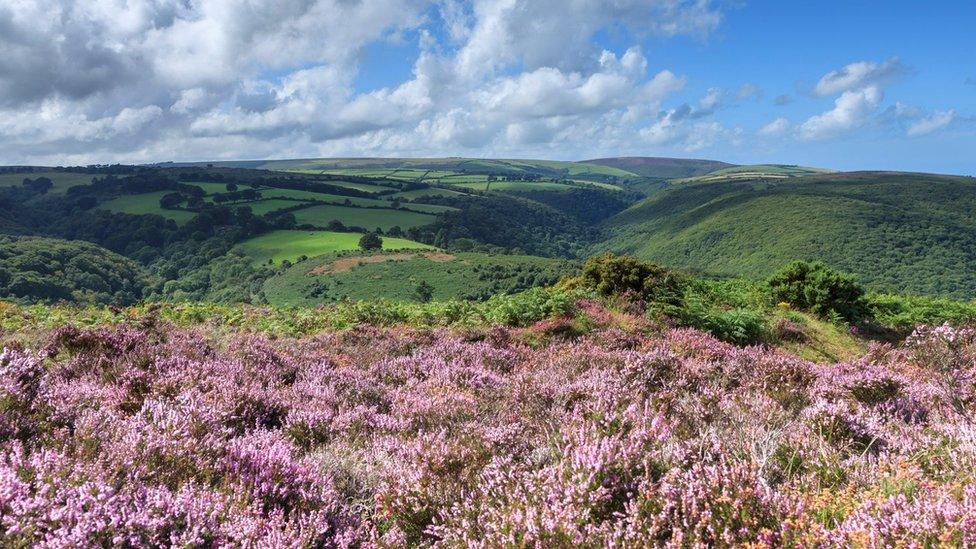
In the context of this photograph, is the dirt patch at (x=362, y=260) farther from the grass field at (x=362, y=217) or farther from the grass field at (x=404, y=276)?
the grass field at (x=362, y=217)

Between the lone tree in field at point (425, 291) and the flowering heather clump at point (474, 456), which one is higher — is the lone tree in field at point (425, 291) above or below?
below

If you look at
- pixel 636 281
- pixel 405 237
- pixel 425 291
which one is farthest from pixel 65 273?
pixel 636 281

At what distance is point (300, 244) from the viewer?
13412 centimetres

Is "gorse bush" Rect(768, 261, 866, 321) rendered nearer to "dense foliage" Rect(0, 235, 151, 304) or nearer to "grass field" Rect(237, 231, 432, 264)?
"dense foliage" Rect(0, 235, 151, 304)

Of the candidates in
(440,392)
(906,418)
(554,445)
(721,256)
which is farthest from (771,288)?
(721,256)

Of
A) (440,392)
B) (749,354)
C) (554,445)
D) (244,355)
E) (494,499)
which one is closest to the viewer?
(494,499)

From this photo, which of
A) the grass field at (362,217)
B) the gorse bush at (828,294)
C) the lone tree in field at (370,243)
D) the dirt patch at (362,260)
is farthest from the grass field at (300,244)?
the gorse bush at (828,294)

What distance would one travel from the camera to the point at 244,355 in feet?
24.5

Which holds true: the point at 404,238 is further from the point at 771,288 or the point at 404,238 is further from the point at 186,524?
the point at 186,524

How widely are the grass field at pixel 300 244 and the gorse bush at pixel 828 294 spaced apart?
117656 millimetres

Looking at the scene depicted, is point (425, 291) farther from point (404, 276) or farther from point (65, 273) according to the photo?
point (65, 273)

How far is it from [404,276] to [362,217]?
182ft

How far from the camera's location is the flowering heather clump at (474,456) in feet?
8.04

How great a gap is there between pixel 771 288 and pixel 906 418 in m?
14.9
